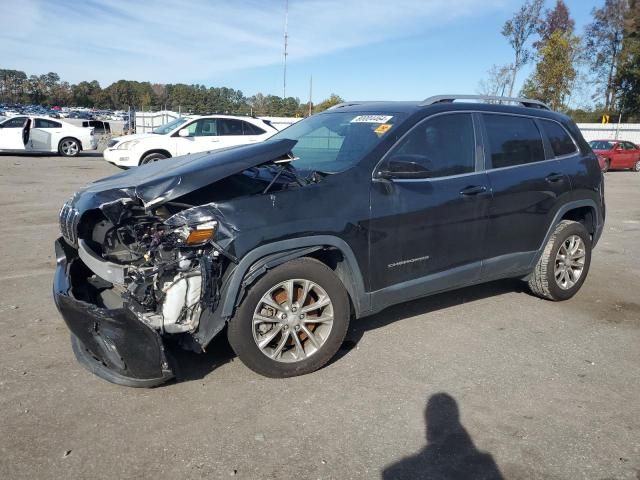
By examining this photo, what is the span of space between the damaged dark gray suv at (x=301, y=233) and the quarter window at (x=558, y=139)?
8.6 inches

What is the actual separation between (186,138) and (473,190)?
11380 millimetres

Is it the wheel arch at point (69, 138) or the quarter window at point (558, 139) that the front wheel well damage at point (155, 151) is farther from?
the quarter window at point (558, 139)

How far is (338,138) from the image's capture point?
4434 mm

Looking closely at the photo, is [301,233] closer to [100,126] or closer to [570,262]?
[570,262]

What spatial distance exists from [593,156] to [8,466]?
560cm

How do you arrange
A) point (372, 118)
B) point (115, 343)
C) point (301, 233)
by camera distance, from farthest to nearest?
point (372, 118)
point (301, 233)
point (115, 343)

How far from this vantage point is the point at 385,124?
4172 mm

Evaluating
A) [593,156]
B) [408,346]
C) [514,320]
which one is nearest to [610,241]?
[593,156]

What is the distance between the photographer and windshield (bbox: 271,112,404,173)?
156 inches

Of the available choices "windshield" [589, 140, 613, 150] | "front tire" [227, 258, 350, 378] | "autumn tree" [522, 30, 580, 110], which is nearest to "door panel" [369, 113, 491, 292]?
"front tire" [227, 258, 350, 378]

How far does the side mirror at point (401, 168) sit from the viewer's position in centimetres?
382

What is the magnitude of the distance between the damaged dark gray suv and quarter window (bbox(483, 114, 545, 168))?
1 centimetres

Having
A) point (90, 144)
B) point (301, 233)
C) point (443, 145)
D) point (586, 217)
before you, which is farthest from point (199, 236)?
point (90, 144)

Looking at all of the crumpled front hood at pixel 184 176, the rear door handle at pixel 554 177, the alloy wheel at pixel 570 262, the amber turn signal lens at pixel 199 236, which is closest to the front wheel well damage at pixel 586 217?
the alloy wheel at pixel 570 262
